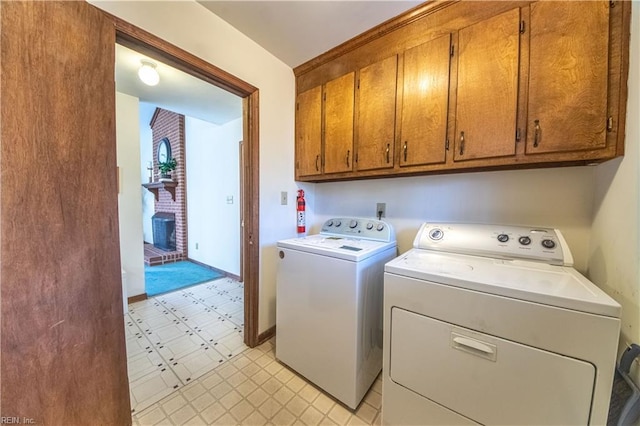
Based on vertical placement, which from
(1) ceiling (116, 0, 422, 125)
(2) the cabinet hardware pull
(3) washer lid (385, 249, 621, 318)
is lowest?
(2) the cabinet hardware pull

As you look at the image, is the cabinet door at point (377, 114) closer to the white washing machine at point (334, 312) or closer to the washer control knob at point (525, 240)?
the white washing machine at point (334, 312)

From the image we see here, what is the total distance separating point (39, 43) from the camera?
0.87 meters

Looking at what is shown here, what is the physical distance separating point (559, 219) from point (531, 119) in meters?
0.61

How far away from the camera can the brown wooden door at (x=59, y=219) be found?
0.82 meters

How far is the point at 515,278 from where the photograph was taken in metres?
0.95

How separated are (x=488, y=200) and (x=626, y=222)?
590 millimetres

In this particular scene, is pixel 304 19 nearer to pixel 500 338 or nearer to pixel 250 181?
pixel 250 181

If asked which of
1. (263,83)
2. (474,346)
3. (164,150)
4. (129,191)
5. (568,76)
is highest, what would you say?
(164,150)

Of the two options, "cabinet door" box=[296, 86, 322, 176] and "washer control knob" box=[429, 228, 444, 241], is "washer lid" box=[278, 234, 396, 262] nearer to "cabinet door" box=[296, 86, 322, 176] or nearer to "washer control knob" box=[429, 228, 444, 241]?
"washer control knob" box=[429, 228, 444, 241]

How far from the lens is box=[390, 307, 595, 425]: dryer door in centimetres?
79

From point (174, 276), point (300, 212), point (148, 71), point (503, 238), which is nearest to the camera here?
point (503, 238)

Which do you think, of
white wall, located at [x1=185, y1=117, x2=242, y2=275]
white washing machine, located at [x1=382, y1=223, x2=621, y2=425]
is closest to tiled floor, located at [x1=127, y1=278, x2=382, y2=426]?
white washing machine, located at [x1=382, y1=223, x2=621, y2=425]

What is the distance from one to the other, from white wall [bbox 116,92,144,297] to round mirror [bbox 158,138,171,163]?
6.50 feet

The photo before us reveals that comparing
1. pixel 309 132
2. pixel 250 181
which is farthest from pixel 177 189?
pixel 309 132
